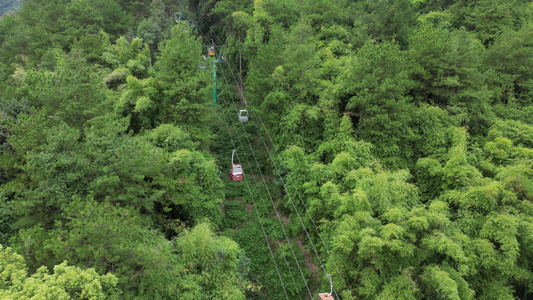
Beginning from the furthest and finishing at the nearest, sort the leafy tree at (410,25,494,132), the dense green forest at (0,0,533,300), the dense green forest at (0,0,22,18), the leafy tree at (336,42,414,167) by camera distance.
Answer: the dense green forest at (0,0,22,18), the leafy tree at (410,25,494,132), the leafy tree at (336,42,414,167), the dense green forest at (0,0,533,300)

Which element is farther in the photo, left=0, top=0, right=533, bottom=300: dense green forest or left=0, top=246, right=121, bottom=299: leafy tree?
left=0, top=0, right=533, bottom=300: dense green forest

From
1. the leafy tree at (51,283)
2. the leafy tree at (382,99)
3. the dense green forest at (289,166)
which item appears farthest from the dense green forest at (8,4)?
the leafy tree at (51,283)

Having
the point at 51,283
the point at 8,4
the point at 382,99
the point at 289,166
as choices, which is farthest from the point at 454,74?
the point at 8,4

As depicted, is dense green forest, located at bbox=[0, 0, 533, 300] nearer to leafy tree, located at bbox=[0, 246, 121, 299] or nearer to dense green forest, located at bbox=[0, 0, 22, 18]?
leafy tree, located at bbox=[0, 246, 121, 299]

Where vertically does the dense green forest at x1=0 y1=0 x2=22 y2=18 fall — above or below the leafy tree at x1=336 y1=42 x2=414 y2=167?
below

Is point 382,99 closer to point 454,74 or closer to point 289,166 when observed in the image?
point 289,166

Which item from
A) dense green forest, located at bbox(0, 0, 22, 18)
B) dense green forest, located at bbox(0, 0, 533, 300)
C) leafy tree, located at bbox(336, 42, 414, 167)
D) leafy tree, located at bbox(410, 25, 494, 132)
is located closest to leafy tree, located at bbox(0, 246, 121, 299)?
dense green forest, located at bbox(0, 0, 533, 300)

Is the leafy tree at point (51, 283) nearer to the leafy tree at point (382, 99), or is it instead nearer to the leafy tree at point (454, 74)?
the leafy tree at point (382, 99)

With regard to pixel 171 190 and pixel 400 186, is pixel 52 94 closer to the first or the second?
pixel 171 190

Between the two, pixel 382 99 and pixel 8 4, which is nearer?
pixel 382 99
